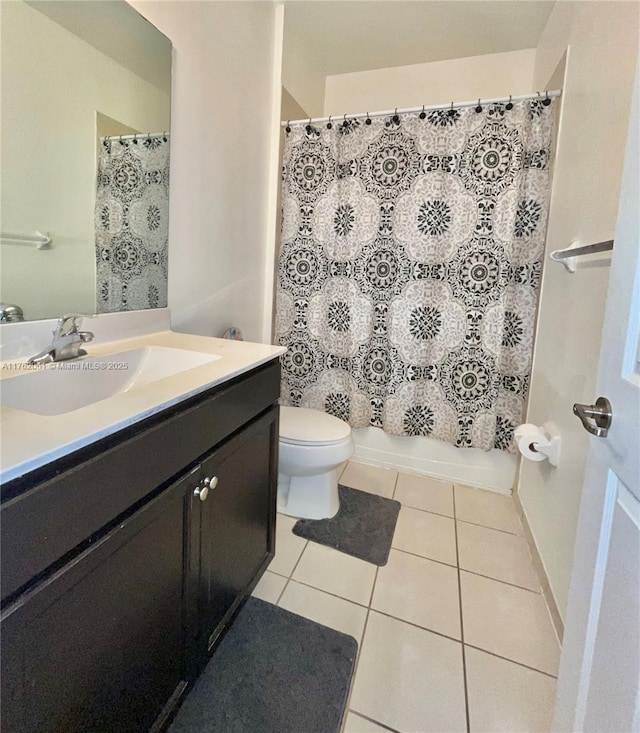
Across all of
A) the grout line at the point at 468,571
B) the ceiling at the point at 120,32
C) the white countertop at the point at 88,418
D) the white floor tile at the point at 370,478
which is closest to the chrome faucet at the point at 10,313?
the white countertop at the point at 88,418

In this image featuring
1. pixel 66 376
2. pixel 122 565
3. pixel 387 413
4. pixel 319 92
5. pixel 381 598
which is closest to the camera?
pixel 122 565

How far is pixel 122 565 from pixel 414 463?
1791 millimetres

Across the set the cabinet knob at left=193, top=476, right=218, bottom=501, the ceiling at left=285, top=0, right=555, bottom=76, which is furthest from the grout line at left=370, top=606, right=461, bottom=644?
the ceiling at left=285, top=0, right=555, bottom=76

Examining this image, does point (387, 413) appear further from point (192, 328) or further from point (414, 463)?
point (192, 328)

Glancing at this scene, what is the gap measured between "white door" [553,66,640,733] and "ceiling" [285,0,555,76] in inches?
64.0

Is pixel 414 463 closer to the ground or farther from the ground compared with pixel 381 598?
farther from the ground

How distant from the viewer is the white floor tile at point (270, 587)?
1.35 m

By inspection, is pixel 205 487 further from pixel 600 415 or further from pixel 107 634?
pixel 600 415

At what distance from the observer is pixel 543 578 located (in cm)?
142

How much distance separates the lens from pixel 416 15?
1883mm

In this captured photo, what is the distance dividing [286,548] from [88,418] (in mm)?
1183

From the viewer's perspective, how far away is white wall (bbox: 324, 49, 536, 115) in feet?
7.00

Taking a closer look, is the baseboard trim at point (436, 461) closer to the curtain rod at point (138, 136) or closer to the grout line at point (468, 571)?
the grout line at point (468, 571)

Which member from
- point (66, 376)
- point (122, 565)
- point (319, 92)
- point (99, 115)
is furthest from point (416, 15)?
point (122, 565)
